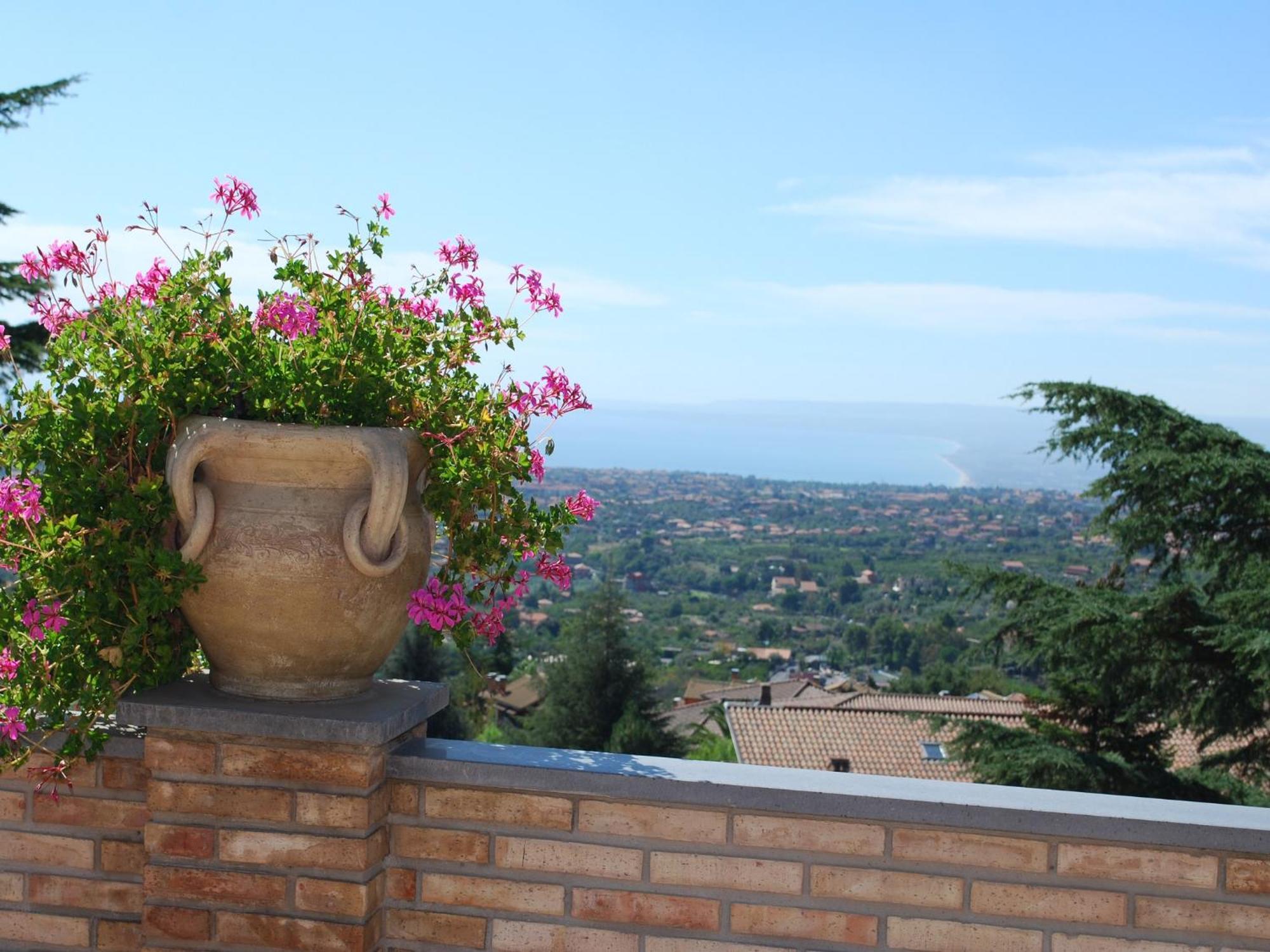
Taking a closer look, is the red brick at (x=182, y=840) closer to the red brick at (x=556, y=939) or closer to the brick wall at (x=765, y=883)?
the brick wall at (x=765, y=883)

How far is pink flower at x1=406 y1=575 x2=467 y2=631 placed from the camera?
239 cm

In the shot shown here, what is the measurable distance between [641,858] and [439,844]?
0.43 meters

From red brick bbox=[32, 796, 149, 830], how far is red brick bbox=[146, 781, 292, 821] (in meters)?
0.16

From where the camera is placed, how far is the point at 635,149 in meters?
26.1

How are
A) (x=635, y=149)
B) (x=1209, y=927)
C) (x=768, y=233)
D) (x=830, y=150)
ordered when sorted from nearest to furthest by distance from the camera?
1. (x=1209, y=927)
2. (x=635, y=149)
3. (x=830, y=150)
4. (x=768, y=233)

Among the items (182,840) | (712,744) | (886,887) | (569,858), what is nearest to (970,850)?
(886,887)

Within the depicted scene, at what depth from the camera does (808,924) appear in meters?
2.30

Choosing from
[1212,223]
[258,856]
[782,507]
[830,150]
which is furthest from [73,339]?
[782,507]

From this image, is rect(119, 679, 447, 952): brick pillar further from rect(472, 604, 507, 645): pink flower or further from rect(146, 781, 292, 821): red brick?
rect(472, 604, 507, 645): pink flower

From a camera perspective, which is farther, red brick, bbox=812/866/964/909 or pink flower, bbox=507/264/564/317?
pink flower, bbox=507/264/564/317

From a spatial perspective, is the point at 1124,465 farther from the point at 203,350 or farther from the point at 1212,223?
the point at 1212,223

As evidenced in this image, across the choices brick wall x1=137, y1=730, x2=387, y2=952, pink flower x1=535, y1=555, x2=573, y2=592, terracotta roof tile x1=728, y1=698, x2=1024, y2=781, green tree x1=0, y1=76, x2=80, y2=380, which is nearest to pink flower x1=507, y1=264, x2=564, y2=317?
pink flower x1=535, y1=555, x2=573, y2=592

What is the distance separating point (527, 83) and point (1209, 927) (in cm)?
1370

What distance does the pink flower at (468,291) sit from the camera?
253 cm
